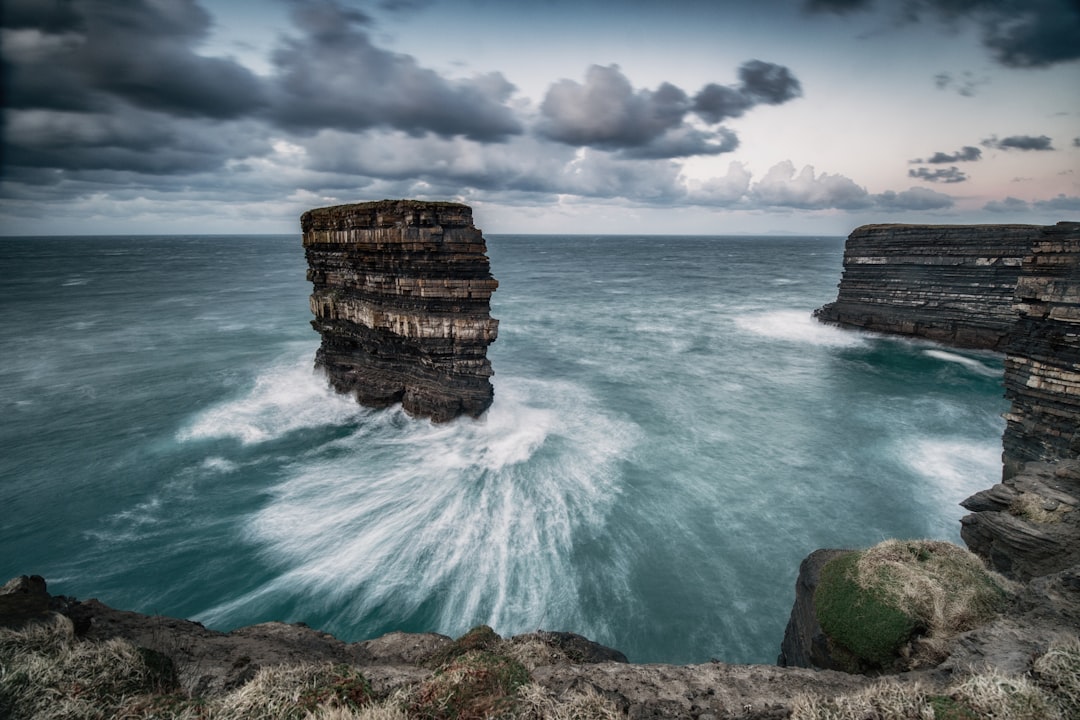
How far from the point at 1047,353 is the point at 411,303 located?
74.7 ft

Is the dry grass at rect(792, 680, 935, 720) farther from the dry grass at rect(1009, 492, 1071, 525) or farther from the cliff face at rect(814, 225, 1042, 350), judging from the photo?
the cliff face at rect(814, 225, 1042, 350)

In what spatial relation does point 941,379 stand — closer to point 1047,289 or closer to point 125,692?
point 1047,289

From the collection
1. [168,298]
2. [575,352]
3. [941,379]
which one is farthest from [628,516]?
[168,298]

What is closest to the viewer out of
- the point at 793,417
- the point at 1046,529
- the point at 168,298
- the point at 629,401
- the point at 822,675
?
the point at 822,675

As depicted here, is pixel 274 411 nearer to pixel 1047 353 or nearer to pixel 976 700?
pixel 976 700

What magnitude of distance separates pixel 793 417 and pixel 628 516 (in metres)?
13.6

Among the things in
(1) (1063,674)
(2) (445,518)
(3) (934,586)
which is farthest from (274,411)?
(1) (1063,674)

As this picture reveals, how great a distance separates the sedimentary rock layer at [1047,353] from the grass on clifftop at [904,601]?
868 cm

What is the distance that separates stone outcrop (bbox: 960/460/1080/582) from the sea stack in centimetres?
1745

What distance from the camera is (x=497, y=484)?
714 inches

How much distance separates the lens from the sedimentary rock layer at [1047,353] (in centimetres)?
1281

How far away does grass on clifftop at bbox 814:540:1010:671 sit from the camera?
24.1 feet

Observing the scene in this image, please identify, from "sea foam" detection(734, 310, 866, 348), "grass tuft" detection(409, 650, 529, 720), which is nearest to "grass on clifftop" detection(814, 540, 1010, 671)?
"grass tuft" detection(409, 650, 529, 720)

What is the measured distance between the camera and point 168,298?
59.1m
